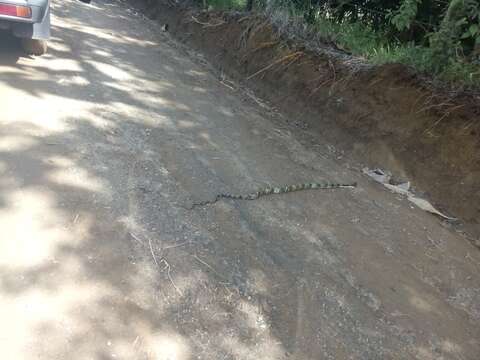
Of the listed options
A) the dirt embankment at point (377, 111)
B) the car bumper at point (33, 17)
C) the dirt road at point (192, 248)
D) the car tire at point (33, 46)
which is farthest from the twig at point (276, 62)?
the car bumper at point (33, 17)

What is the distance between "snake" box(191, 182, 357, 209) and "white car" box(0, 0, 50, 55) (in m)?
3.53

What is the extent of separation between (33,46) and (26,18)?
3.34 ft

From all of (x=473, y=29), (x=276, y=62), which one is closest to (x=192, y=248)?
(x=473, y=29)

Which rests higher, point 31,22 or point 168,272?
point 31,22

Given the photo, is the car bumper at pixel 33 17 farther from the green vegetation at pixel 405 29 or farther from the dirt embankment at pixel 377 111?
the green vegetation at pixel 405 29

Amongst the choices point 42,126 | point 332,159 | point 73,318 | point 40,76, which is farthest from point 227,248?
point 40,76

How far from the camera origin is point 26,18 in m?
5.49

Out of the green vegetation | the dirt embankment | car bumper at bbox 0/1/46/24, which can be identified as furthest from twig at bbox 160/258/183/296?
the green vegetation

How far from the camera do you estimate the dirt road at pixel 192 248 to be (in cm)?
271

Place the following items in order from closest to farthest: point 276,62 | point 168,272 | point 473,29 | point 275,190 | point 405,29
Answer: point 168,272
point 275,190
point 473,29
point 405,29
point 276,62

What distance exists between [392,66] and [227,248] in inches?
172

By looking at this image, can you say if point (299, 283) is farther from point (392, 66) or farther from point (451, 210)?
point (392, 66)

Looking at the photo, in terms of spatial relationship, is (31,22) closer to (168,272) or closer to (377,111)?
(168,272)

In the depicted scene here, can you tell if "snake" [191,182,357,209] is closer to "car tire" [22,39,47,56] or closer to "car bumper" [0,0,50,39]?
"car bumper" [0,0,50,39]
